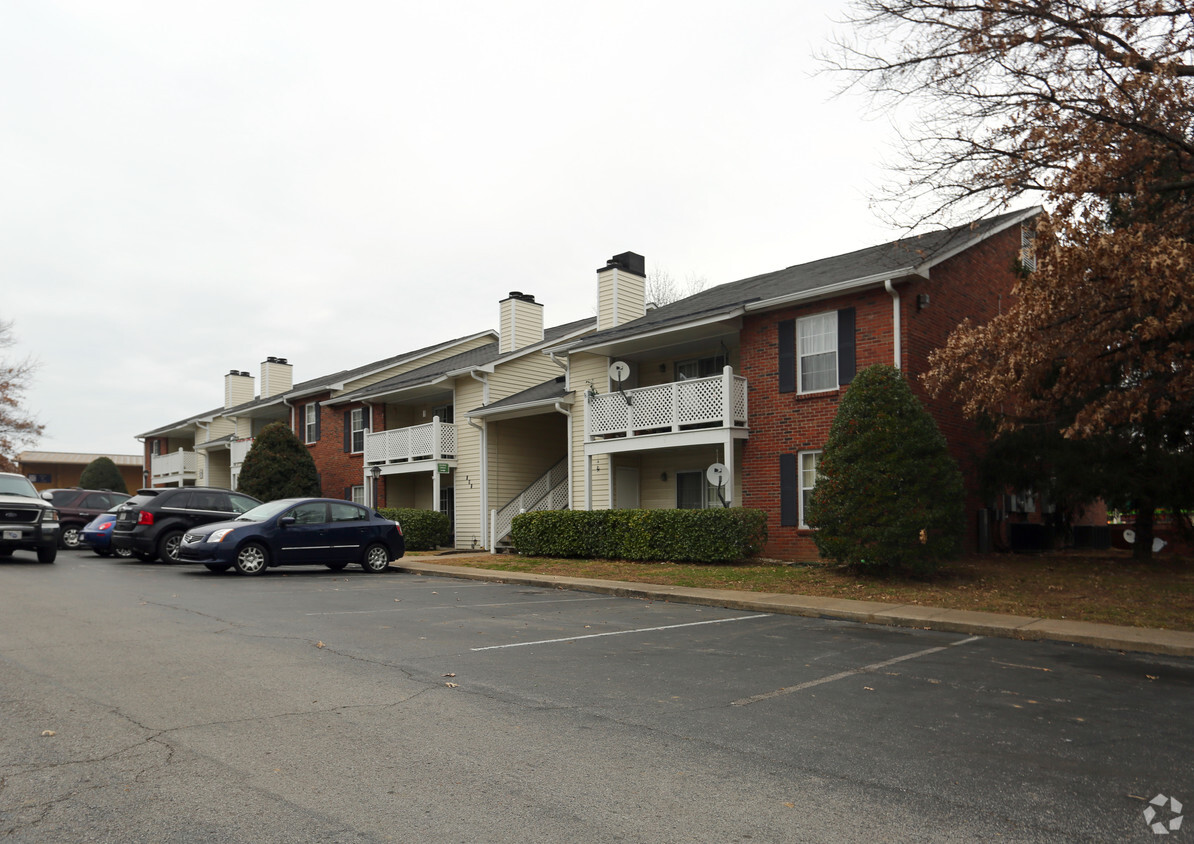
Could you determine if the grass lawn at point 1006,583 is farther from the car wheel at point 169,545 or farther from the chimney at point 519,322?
the chimney at point 519,322

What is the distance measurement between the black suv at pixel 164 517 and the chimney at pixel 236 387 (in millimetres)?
26214

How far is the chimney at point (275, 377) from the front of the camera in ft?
135

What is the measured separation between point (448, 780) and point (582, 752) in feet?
2.96

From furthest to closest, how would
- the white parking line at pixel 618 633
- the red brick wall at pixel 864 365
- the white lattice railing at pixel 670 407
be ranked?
1. the white lattice railing at pixel 670 407
2. the red brick wall at pixel 864 365
3. the white parking line at pixel 618 633

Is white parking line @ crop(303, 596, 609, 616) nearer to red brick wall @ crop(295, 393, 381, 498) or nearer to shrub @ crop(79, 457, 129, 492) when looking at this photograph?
red brick wall @ crop(295, 393, 381, 498)

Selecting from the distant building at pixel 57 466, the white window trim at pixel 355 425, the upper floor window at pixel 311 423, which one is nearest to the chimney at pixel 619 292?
the white window trim at pixel 355 425

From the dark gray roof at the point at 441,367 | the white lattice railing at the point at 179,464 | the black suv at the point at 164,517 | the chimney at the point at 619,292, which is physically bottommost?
the black suv at the point at 164,517

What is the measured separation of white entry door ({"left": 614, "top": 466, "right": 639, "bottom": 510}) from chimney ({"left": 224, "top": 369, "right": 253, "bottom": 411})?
2870 centimetres

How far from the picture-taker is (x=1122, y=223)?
11969 mm

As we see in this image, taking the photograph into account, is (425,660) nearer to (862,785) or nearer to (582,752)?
(582,752)

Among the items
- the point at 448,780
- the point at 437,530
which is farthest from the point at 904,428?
the point at 437,530

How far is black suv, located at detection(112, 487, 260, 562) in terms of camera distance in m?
19.4

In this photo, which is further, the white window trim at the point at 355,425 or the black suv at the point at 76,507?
the white window trim at the point at 355,425

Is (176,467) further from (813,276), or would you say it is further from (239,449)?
(813,276)
